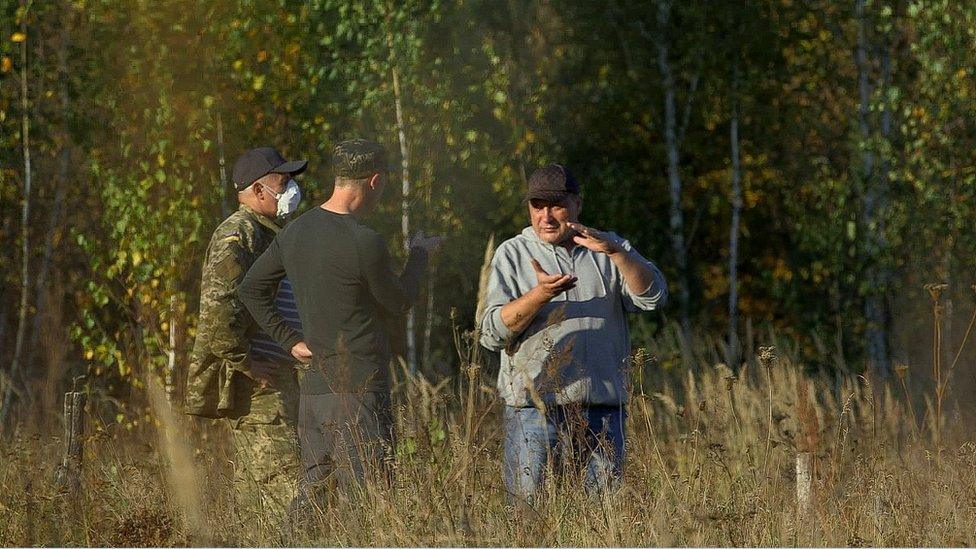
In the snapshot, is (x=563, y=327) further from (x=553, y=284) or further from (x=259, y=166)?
(x=259, y=166)

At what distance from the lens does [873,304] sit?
1312 centimetres

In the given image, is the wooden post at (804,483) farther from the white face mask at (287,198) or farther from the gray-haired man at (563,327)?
the white face mask at (287,198)

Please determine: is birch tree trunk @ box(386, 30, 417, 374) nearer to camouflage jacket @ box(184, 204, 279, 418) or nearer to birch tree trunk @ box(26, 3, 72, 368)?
birch tree trunk @ box(26, 3, 72, 368)

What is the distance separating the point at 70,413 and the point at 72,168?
9.46 metres

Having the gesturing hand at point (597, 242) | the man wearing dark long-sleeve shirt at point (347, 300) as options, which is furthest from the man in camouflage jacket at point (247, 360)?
the gesturing hand at point (597, 242)

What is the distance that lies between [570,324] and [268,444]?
134 centimetres

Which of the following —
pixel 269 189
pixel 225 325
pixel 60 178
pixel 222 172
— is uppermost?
pixel 60 178

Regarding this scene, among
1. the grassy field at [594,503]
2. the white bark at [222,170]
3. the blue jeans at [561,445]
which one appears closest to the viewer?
the grassy field at [594,503]

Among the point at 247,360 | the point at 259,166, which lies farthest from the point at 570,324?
the point at 259,166

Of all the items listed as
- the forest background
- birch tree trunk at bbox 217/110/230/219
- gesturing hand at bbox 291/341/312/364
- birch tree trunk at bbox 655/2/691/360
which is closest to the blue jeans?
gesturing hand at bbox 291/341/312/364

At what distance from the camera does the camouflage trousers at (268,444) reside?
5.65 m

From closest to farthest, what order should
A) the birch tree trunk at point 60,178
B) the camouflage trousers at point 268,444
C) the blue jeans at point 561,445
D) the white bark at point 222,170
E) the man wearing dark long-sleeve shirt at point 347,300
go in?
the blue jeans at point 561,445
the man wearing dark long-sleeve shirt at point 347,300
the camouflage trousers at point 268,444
the white bark at point 222,170
the birch tree trunk at point 60,178

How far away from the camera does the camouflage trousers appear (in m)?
5.65

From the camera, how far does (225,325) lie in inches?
226
